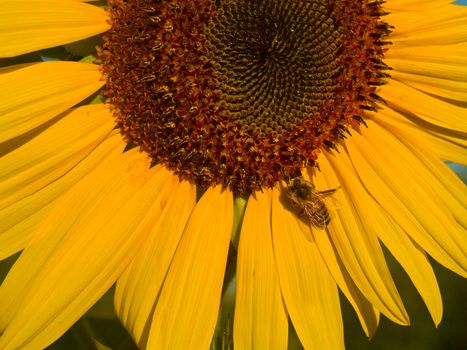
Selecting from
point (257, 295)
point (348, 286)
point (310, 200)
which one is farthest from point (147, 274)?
point (348, 286)

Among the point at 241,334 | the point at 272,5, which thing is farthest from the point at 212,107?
the point at 241,334

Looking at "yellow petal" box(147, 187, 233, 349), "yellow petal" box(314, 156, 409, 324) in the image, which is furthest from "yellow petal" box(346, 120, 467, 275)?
"yellow petal" box(147, 187, 233, 349)

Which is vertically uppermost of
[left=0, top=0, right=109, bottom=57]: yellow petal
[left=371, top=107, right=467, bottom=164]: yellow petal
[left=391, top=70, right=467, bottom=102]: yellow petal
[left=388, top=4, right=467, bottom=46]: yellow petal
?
[left=388, top=4, right=467, bottom=46]: yellow petal

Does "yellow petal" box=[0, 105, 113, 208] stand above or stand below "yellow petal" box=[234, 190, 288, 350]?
above

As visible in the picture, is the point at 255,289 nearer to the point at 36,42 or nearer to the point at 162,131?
the point at 162,131

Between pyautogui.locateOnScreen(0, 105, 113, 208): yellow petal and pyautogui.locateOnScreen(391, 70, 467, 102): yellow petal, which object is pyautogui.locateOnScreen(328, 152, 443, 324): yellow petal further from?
pyautogui.locateOnScreen(0, 105, 113, 208): yellow petal

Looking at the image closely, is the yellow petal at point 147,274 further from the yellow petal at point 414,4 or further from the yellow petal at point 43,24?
the yellow petal at point 414,4
